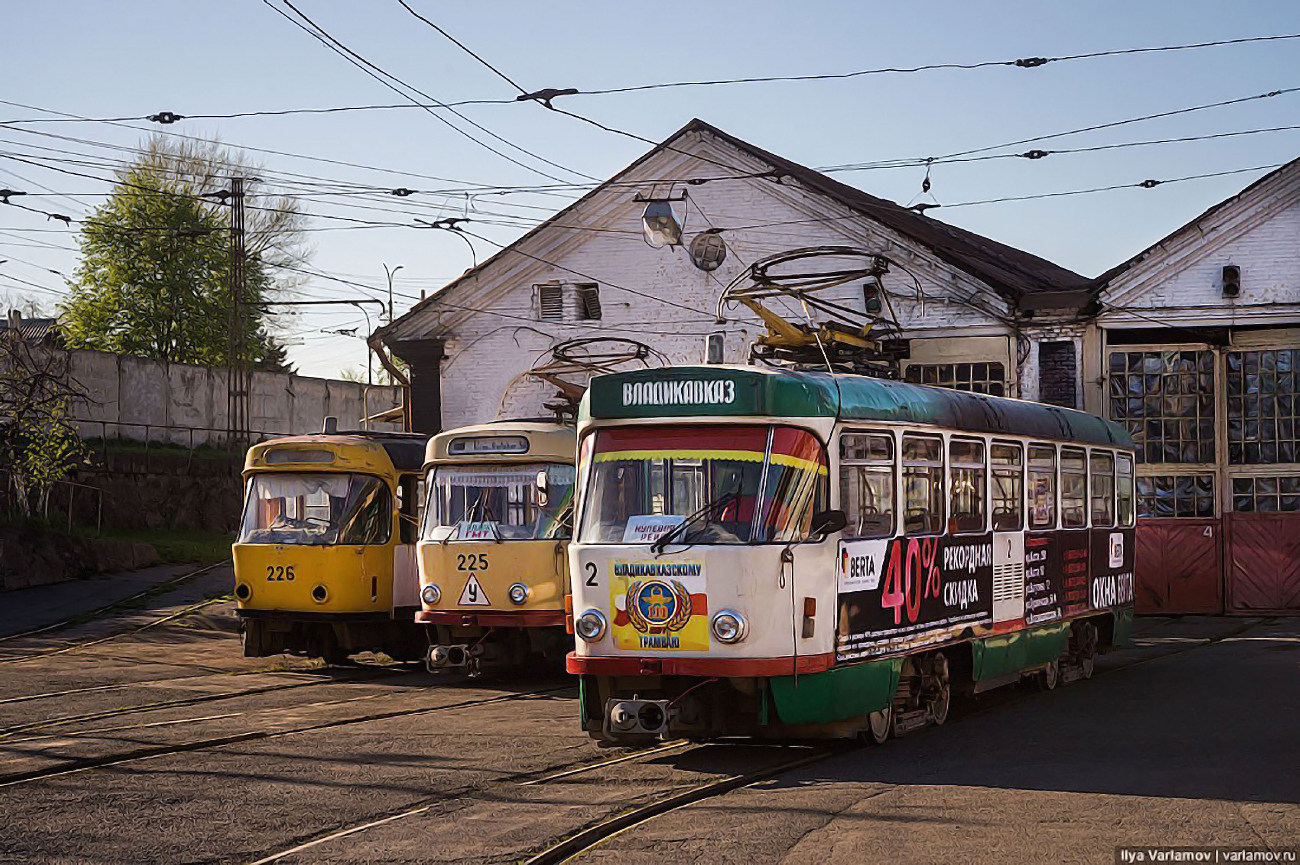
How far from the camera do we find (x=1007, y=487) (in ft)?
52.6

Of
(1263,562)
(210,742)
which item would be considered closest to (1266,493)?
(1263,562)

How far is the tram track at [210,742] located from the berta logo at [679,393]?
417 cm

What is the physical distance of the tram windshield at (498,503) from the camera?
1906 cm

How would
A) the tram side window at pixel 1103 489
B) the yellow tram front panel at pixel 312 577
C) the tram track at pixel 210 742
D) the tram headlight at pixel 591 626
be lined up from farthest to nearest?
the yellow tram front panel at pixel 312 577
the tram side window at pixel 1103 489
the tram headlight at pixel 591 626
the tram track at pixel 210 742

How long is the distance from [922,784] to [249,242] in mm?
57040

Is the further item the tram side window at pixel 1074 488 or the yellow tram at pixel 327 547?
the yellow tram at pixel 327 547

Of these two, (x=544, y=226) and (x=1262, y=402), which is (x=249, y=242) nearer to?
(x=544, y=226)

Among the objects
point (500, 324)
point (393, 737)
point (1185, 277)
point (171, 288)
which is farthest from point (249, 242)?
point (393, 737)

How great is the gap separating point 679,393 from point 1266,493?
1962 centimetres

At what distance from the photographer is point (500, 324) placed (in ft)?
110

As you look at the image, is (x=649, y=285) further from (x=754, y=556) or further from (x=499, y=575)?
(x=754, y=556)

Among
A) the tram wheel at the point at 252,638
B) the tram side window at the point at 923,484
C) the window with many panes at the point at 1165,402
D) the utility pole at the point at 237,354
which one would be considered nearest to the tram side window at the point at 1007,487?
the tram side window at the point at 923,484

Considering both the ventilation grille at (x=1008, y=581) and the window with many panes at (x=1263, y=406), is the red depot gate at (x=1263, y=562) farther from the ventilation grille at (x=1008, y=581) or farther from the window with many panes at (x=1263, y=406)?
the ventilation grille at (x=1008, y=581)

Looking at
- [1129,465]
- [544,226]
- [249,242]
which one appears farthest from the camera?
[249,242]
